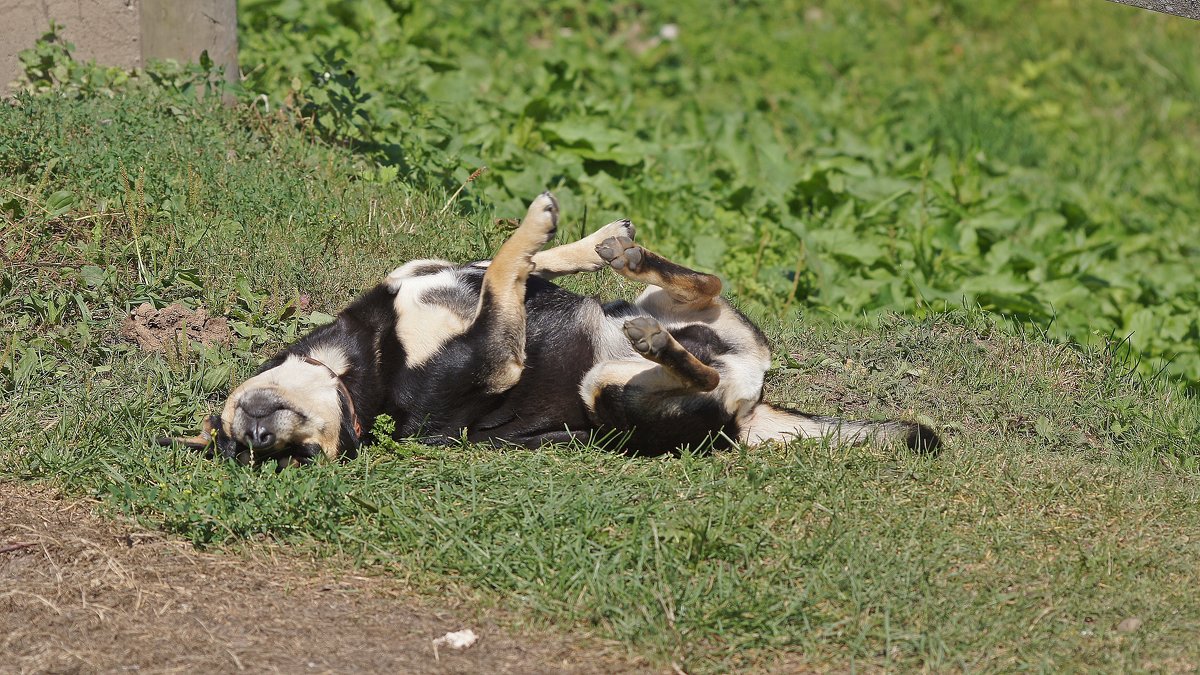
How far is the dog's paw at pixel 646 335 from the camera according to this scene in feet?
12.9

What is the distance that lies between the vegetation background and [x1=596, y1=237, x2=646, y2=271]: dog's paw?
693mm

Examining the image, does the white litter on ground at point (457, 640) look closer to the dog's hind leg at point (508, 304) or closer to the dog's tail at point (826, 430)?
the dog's hind leg at point (508, 304)

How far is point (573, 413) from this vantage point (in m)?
4.36

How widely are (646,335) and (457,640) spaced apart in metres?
1.15

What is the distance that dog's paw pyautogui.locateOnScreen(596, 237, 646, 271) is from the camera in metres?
4.27

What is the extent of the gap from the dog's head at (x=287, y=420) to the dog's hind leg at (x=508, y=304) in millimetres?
503

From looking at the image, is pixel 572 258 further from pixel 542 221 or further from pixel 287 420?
pixel 287 420

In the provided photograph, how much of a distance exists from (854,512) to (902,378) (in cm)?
122

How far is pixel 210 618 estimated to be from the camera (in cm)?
A: 346

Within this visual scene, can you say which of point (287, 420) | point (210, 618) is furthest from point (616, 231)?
point (210, 618)

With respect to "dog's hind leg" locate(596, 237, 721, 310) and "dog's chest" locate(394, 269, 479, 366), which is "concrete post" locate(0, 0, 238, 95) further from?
"dog's hind leg" locate(596, 237, 721, 310)

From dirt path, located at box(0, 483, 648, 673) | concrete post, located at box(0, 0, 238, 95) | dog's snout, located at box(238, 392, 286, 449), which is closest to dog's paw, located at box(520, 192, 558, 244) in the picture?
dog's snout, located at box(238, 392, 286, 449)

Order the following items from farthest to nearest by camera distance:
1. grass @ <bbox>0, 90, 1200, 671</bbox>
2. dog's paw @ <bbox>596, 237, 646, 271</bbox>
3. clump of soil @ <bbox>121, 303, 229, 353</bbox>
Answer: clump of soil @ <bbox>121, 303, 229, 353</bbox> < dog's paw @ <bbox>596, 237, 646, 271</bbox> < grass @ <bbox>0, 90, 1200, 671</bbox>

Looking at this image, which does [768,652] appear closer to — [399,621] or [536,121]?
[399,621]
